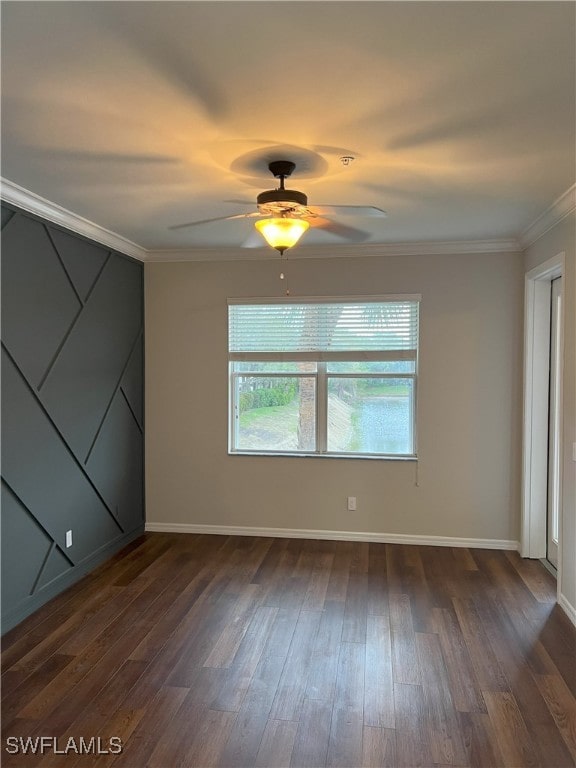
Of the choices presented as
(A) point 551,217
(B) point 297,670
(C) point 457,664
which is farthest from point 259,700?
(A) point 551,217

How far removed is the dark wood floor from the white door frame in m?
0.29

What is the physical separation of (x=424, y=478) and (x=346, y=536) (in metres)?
0.87

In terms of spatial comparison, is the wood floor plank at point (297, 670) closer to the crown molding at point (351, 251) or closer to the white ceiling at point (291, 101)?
the white ceiling at point (291, 101)

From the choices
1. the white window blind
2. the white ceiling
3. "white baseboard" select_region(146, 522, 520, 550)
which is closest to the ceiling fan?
the white ceiling

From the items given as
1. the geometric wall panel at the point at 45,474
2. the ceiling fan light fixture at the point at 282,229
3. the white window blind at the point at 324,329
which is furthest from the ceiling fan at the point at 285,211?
the white window blind at the point at 324,329

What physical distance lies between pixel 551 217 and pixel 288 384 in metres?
2.47

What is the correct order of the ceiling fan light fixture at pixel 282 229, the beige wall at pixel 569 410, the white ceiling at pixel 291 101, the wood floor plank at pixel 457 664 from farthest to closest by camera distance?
the beige wall at pixel 569 410, the ceiling fan light fixture at pixel 282 229, the wood floor plank at pixel 457 664, the white ceiling at pixel 291 101

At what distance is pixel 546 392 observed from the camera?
14.1ft

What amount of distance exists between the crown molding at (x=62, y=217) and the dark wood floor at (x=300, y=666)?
253 cm

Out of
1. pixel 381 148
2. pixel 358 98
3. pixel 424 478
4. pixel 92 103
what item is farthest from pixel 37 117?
pixel 424 478

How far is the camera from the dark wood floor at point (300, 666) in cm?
223

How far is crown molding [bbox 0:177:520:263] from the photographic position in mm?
4000

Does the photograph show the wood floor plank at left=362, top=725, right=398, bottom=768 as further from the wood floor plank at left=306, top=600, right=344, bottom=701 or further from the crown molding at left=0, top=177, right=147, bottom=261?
the crown molding at left=0, top=177, right=147, bottom=261

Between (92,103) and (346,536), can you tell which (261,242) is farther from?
(346,536)
